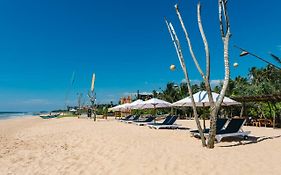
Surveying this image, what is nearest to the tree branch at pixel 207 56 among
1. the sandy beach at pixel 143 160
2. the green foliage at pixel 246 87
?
the sandy beach at pixel 143 160

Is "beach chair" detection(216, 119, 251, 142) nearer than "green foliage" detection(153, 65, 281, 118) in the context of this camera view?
Yes

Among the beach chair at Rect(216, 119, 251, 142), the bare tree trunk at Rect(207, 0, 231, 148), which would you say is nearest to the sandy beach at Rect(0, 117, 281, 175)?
the bare tree trunk at Rect(207, 0, 231, 148)

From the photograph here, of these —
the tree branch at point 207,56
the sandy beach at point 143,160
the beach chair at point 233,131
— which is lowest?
the sandy beach at point 143,160

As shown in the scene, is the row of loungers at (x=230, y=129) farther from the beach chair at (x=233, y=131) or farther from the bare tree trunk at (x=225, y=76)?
the bare tree trunk at (x=225, y=76)

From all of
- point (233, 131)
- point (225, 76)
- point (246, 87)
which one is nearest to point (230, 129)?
point (233, 131)

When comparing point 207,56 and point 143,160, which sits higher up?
point 207,56

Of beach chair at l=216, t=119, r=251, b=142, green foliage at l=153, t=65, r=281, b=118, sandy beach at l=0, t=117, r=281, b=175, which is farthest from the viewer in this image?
green foliage at l=153, t=65, r=281, b=118

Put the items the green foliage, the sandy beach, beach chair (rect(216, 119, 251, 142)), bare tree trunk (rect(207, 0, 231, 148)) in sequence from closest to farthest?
the sandy beach, bare tree trunk (rect(207, 0, 231, 148)), beach chair (rect(216, 119, 251, 142)), the green foliage

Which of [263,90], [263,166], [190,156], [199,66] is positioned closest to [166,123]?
[199,66]

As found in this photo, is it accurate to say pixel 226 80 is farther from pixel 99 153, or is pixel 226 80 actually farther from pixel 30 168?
pixel 30 168

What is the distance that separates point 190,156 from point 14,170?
14.4 feet

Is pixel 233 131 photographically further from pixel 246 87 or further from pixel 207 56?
pixel 246 87

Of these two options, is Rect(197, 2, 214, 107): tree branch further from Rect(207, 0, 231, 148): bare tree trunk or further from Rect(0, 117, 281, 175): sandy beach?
Rect(0, 117, 281, 175): sandy beach

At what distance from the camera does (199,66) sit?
9.73m
